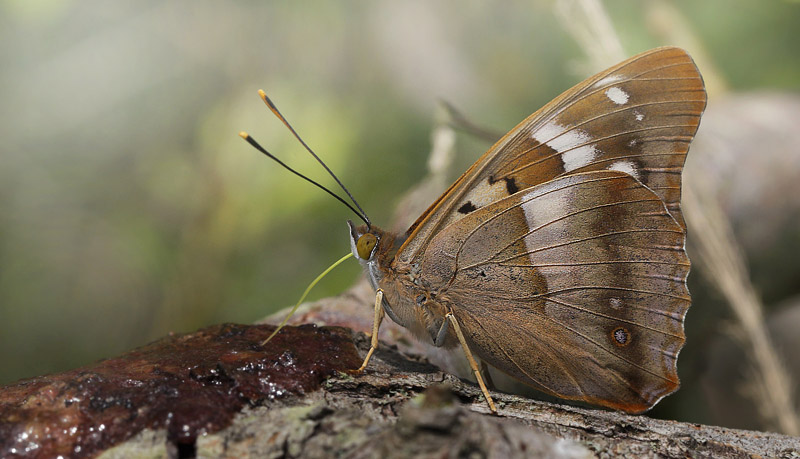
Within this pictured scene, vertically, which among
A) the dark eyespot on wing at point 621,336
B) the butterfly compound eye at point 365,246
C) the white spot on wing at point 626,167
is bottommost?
the dark eyespot on wing at point 621,336

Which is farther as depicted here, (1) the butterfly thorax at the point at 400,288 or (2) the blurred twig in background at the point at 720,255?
(2) the blurred twig in background at the point at 720,255

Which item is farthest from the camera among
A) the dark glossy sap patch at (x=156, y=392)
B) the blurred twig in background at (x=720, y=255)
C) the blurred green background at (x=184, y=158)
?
the blurred green background at (x=184, y=158)

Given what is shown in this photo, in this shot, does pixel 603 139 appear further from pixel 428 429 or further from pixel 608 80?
pixel 428 429

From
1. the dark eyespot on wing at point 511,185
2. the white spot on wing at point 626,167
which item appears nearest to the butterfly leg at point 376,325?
the dark eyespot on wing at point 511,185

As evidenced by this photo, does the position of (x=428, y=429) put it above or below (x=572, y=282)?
below

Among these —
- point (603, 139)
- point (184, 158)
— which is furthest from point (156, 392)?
point (184, 158)

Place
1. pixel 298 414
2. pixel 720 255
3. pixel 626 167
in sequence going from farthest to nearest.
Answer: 1. pixel 720 255
2. pixel 626 167
3. pixel 298 414

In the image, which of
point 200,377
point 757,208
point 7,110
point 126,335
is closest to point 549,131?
point 200,377

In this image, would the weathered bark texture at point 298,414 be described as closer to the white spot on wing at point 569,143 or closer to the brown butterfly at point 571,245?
the brown butterfly at point 571,245
